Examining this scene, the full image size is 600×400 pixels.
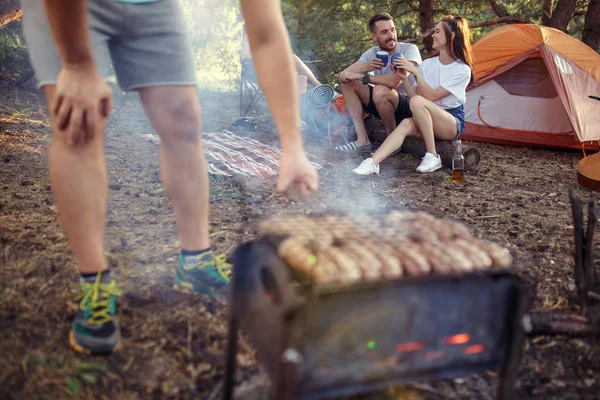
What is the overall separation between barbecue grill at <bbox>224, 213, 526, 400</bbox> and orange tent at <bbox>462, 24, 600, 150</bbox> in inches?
242

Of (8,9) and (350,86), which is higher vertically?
(8,9)

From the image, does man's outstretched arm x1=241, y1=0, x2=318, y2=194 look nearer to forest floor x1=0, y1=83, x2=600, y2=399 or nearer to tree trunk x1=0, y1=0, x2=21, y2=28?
forest floor x1=0, y1=83, x2=600, y2=399

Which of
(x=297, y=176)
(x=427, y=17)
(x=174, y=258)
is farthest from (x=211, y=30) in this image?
(x=297, y=176)

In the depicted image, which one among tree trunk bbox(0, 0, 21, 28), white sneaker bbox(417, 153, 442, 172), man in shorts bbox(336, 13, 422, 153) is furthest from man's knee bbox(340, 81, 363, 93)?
tree trunk bbox(0, 0, 21, 28)

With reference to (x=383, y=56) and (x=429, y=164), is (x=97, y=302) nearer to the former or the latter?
(x=429, y=164)

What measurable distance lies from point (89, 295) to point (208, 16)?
12676 millimetres

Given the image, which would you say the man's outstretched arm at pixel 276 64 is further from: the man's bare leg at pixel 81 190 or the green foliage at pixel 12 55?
the green foliage at pixel 12 55

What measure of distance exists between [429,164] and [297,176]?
14.3 ft

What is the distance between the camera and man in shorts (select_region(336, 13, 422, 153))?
6422 millimetres

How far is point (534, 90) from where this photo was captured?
7406 mm

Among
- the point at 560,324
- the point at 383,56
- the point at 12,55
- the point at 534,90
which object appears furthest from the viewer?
the point at 12,55

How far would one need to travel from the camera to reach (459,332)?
1552mm

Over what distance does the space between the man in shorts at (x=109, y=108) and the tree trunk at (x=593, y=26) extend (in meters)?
8.45

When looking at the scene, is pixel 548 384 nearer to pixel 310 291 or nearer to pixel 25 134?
pixel 310 291
